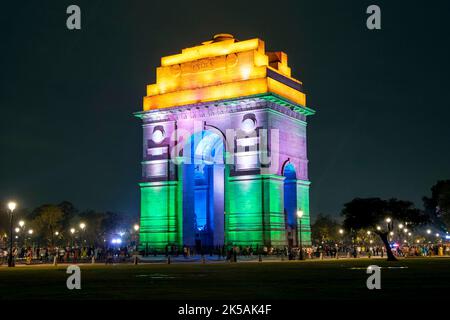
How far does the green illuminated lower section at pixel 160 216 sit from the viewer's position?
67438 mm

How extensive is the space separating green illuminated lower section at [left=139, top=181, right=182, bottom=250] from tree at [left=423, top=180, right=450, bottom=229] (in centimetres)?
4649

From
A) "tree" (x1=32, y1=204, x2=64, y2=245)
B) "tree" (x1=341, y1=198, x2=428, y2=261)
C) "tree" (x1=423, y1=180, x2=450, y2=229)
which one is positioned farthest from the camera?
"tree" (x1=32, y1=204, x2=64, y2=245)

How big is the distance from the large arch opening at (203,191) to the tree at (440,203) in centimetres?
3966

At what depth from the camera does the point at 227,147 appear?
65.4m

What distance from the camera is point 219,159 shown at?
74.2 meters

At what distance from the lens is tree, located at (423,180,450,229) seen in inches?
3804

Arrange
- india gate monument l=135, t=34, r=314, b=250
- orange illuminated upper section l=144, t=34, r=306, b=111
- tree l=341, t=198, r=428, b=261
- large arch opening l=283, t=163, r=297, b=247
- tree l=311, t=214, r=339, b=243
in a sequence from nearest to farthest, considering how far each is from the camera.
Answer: tree l=341, t=198, r=428, b=261 → india gate monument l=135, t=34, r=314, b=250 → orange illuminated upper section l=144, t=34, r=306, b=111 → large arch opening l=283, t=163, r=297, b=247 → tree l=311, t=214, r=339, b=243

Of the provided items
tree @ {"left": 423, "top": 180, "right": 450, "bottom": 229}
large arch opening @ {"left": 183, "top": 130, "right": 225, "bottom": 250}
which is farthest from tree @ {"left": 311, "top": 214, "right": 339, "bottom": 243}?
large arch opening @ {"left": 183, "top": 130, "right": 225, "bottom": 250}

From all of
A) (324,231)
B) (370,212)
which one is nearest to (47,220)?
(324,231)

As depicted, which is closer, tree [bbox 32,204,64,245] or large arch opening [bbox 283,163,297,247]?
large arch opening [bbox 283,163,297,247]

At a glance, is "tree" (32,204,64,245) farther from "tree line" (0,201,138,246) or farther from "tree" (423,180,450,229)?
"tree" (423,180,450,229)

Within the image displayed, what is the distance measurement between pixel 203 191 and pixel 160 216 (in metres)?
9.25
